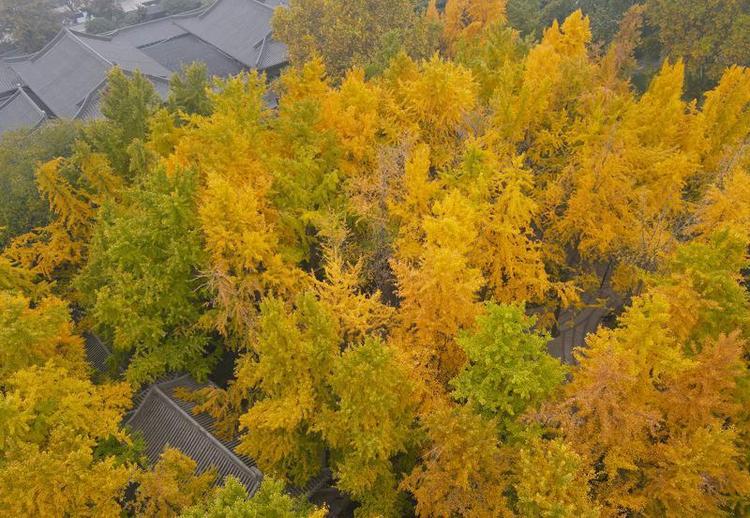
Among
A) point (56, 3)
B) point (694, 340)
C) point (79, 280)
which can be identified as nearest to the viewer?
point (694, 340)

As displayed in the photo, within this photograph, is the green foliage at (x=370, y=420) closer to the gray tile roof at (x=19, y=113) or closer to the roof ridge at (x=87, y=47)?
the gray tile roof at (x=19, y=113)

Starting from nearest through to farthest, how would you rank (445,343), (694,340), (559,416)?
(559,416), (694,340), (445,343)

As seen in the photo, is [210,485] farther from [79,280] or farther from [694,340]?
[694,340]

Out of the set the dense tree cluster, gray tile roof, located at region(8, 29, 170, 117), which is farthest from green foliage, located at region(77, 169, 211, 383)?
gray tile roof, located at region(8, 29, 170, 117)

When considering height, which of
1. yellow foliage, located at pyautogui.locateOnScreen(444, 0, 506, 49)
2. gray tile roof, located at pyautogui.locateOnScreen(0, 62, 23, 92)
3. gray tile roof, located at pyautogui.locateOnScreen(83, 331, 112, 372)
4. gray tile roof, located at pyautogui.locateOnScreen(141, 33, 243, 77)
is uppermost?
yellow foliage, located at pyautogui.locateOnScreen(444, 0, 506, 49)

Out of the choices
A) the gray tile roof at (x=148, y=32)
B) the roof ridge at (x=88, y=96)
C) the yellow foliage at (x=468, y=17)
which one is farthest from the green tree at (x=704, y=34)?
the gray tile roof at (x=148, y=32)

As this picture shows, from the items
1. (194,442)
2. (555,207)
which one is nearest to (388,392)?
(194,442)

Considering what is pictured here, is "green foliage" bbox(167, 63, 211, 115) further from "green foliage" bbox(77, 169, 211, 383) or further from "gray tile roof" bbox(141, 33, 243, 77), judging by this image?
"gray tile roof" bbox(141, 33, 243, 77)
